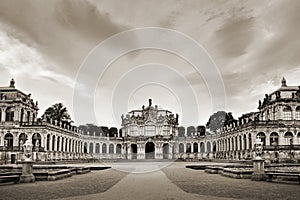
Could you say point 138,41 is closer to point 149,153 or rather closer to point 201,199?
point 201,199

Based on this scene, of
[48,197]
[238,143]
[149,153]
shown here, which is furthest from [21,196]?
[149,153]

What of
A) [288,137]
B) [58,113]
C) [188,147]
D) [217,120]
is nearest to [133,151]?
[188,147]

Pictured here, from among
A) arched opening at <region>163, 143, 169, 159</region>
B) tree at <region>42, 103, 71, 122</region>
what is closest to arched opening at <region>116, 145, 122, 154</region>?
arched opening at <region>163, 143, 169, 159</region>

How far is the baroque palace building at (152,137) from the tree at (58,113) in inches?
425

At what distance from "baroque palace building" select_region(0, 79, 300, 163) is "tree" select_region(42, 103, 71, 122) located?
10.8 meters

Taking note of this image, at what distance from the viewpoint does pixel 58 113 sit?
311 ft

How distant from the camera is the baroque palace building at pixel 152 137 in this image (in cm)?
5994

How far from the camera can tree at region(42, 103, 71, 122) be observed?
93.3m

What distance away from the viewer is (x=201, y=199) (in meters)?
12.6

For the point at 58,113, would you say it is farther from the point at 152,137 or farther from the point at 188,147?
the point at 188,147

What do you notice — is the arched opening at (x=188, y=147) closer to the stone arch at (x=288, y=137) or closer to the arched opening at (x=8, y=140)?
the stone arch at (x=288, y=137)

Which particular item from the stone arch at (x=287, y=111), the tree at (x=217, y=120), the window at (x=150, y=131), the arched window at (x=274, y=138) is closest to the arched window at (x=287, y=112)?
the stone arch at (x=287, y=111)

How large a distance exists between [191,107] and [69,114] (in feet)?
207

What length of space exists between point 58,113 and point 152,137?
28625 millimetres
